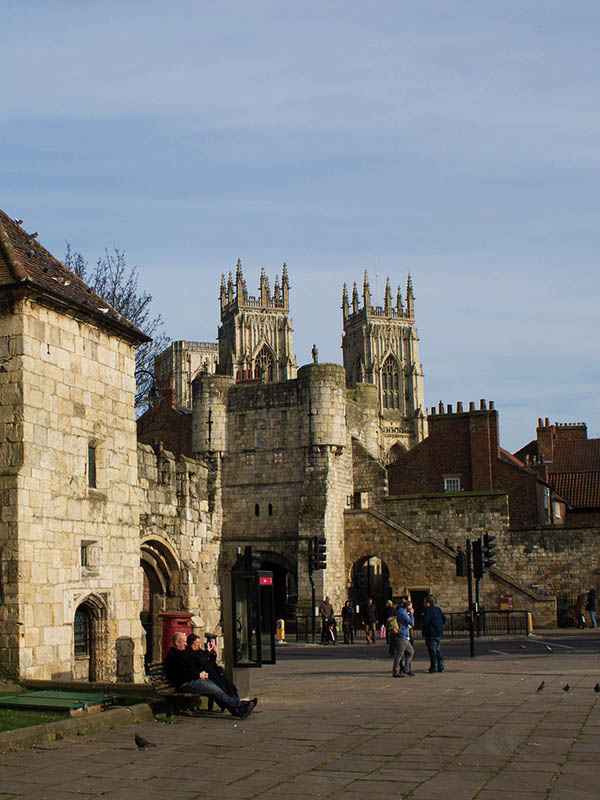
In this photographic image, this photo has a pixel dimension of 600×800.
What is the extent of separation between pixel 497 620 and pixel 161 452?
19601mm

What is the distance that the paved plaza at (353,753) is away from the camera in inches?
335

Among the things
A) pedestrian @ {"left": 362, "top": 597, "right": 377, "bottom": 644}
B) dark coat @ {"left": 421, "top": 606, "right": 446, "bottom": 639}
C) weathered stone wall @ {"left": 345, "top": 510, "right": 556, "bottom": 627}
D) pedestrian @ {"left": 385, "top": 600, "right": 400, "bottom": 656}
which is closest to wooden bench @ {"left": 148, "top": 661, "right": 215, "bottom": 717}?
pedestrian @ {"left": 385, "top": 600, "right": 400, "bottom": 656}

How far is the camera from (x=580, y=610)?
41250mm

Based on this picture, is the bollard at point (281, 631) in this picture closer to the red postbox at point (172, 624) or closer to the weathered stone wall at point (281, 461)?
the weathered stone wall at point (281, 461)

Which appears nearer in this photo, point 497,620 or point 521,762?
point 521,762

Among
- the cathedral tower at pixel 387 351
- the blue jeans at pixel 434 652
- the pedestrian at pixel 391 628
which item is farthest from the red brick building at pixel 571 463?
the cathedral tower at pixel 387 351

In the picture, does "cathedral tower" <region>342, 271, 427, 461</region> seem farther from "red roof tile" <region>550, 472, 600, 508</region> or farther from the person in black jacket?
the person in black jacket

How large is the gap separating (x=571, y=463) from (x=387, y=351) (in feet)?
234

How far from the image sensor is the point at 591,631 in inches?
1515

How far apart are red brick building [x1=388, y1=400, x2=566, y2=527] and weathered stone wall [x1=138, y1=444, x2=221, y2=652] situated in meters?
25.6

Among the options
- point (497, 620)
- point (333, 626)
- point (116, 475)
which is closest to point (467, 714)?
point (116, 475)

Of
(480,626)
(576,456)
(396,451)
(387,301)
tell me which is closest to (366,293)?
(387,301)

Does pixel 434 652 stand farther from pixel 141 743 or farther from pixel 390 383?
pixel 390 383

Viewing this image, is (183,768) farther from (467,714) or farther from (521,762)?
(467,714)
